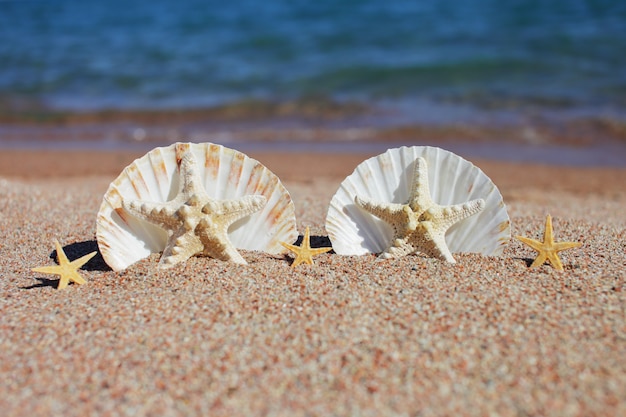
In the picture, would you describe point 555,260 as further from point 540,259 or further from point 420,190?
point 420,190

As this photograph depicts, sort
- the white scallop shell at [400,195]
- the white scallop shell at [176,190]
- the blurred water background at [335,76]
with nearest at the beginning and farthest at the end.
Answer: the white scallop shell at [176,190] < the white scallop shell at [400,195] < the blurred water background at [335,76]

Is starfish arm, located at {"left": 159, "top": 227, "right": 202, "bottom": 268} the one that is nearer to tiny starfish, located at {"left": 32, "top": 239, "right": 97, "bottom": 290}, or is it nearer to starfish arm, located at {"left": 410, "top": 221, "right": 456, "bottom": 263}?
tiny starfish, located at {"left": 32, "top": 239, "right": 97, "bottom": 290}

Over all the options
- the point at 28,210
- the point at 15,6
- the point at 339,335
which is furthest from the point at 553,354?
the point at 15,6

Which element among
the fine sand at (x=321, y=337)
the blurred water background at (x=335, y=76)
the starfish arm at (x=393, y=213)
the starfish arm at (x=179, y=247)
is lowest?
the fine sand at (x=321, y=337)

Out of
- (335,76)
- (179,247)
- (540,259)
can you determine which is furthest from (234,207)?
(335,76)

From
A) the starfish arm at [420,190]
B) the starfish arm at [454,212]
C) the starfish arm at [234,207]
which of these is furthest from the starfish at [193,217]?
the starfish arm at [454,212]

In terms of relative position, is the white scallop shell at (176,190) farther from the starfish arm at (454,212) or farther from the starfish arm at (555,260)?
the starfish arm at (555,260)

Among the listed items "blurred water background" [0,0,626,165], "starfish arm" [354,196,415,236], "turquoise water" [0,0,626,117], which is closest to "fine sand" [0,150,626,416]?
"starfish arm" [354,196,415,236]

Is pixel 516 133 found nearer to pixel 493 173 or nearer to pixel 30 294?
pixel 493 173
